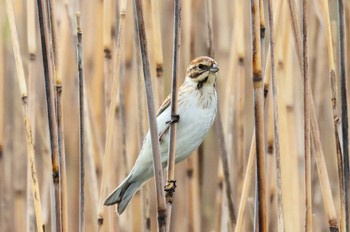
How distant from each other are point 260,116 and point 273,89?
0.13 m

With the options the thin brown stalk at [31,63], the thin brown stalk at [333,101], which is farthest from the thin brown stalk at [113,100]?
the thin brown stalk at [333,101]

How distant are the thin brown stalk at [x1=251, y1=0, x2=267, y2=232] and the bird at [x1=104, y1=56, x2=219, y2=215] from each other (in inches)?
20.4

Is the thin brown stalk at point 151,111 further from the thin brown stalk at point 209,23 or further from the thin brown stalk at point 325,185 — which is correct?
the thin brown stalk at point 209,23

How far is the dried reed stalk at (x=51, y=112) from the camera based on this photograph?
157 centimetres

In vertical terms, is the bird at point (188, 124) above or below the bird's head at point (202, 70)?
below

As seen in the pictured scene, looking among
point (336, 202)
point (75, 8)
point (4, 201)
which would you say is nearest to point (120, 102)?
point (75, 8)

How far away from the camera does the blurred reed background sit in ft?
5.81

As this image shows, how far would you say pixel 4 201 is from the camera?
278 centimetres

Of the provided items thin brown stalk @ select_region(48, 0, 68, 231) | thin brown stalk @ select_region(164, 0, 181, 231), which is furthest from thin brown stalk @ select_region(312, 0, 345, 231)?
thin brown stalk @ select_region(48, 0, 68, 231)

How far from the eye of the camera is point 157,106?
230 centimetres

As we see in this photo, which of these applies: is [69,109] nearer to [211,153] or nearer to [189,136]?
[211,153]

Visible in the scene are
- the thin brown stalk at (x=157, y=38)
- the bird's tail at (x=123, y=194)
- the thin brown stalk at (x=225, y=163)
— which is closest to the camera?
the thin brown stalk at (x=157, y=38)

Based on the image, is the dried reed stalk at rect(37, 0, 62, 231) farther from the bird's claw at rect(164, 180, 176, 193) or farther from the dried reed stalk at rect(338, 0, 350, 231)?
the dried reed stalk at rect(338, 0, 350, 231)

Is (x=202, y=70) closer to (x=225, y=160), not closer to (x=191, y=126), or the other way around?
(x=191, y=126)
